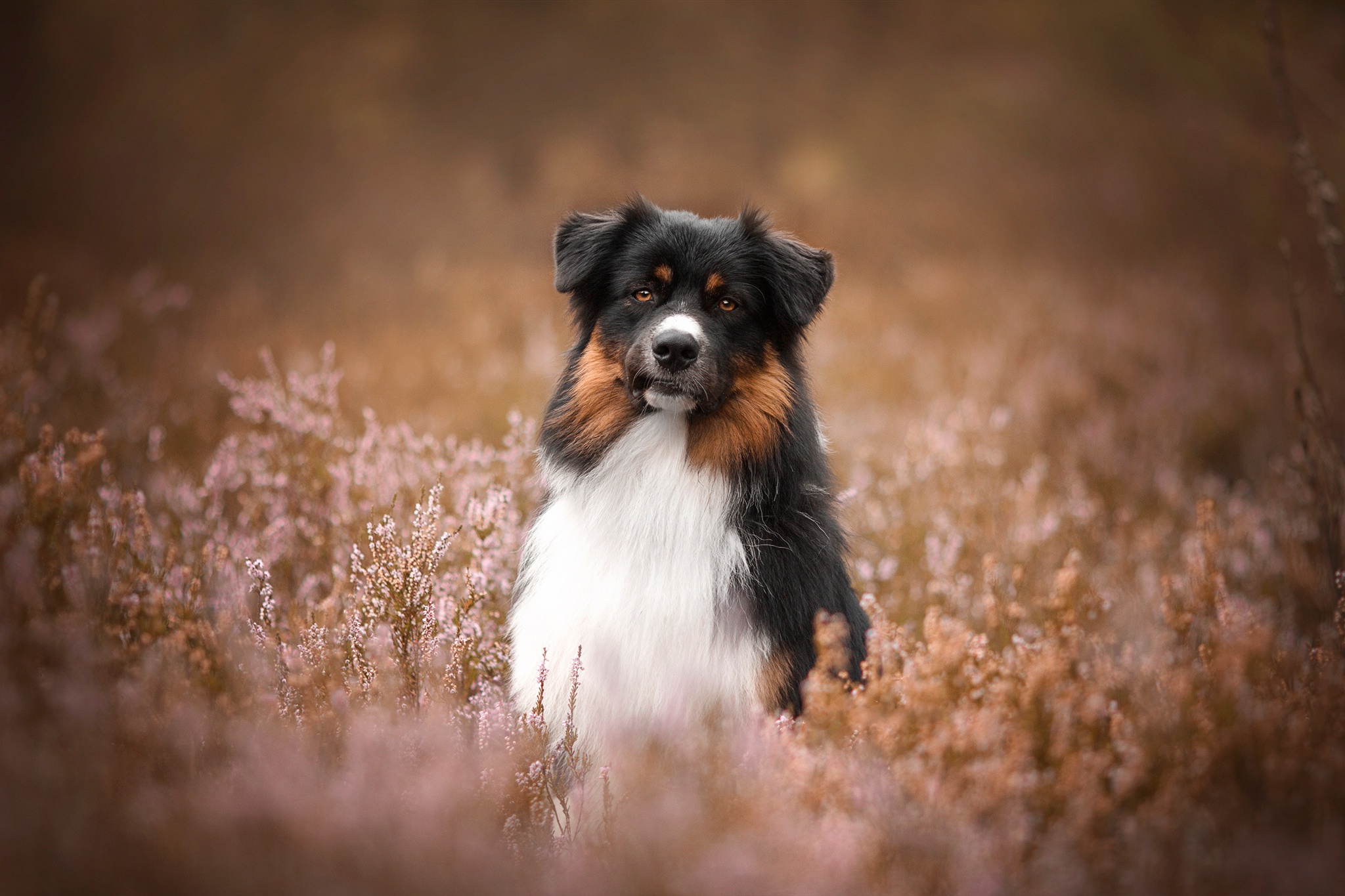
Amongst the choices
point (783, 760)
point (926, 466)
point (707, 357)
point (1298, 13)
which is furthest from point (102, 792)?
point (1298, 13)

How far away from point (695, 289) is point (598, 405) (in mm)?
640

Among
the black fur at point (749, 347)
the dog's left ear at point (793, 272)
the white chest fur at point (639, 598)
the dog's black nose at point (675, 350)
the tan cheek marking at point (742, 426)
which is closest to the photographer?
the white chest fur at point (639, 598)

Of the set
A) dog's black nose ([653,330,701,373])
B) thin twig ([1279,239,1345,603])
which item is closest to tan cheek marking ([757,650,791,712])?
dog's black nose ([653,330,701,373])

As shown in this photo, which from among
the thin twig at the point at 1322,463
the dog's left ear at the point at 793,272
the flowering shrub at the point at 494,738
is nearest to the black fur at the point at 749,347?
the dog's left ear at the point at 793,272

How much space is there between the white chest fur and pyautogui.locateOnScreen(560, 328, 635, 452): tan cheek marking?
0.26 feet

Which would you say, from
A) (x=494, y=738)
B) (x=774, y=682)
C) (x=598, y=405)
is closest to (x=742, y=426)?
(x=598, y=405)

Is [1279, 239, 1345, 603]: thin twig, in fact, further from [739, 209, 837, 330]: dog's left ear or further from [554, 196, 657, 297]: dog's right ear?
[554, 196, 657, 297]: dog's right ear

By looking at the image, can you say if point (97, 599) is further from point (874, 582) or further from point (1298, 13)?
point (1298, 13)

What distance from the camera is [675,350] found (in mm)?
3205

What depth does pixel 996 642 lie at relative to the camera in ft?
14.5

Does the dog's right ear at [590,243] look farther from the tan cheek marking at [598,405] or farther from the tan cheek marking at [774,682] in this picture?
the tan cheek marking at [774,682]

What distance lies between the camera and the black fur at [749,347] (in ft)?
10.1

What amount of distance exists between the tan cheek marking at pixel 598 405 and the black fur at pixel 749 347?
3 cm

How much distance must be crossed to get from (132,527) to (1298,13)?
47.8 feet
